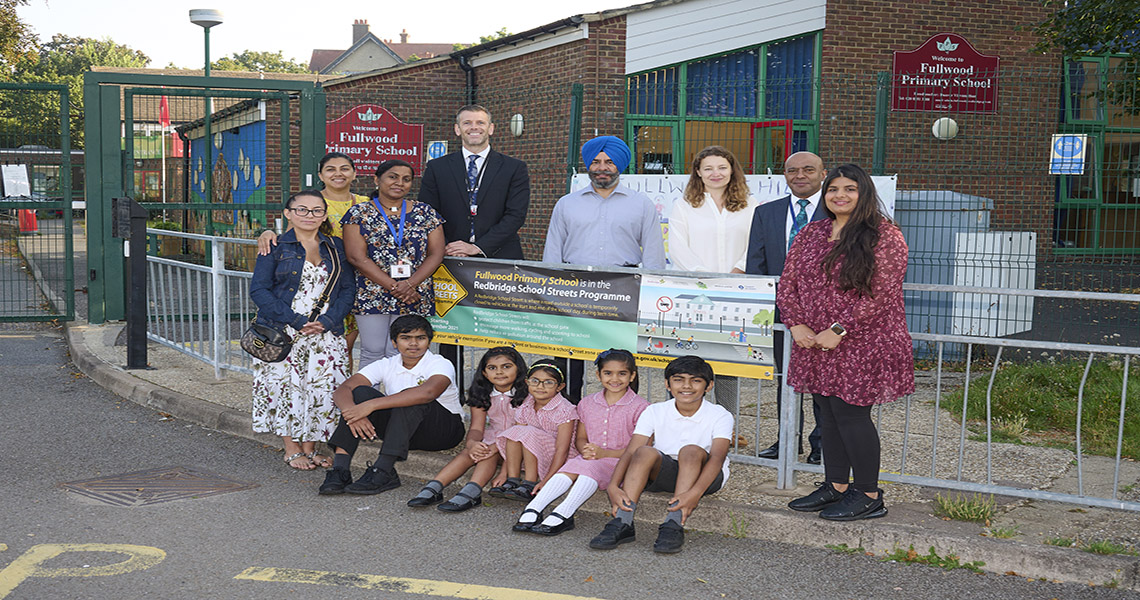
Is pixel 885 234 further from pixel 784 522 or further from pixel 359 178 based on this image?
pixel 359 178

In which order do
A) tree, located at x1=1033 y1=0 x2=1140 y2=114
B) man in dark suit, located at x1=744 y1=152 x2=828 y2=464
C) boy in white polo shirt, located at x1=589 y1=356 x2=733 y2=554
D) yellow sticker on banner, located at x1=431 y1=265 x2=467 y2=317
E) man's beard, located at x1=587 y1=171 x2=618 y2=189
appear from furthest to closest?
tree, located at x1=1033 y1=0 x2=1140 y2=114, yellow sticker on banner, located at x1=431 y1=265 x2=467 y2=317, man's beard, located at x1=587 y1=171 x2=618 y2=189, man in dark suit, located at x1=744 y1=152 x2=828 y2=464, boy in white polo shirt, located at x1=589 y1=356 x2=733 y2=554

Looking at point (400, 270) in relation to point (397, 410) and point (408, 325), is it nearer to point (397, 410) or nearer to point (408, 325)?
point (408, 325)

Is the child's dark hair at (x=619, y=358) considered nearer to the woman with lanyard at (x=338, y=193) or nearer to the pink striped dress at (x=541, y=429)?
the pink striped dress at (x=541, y=429)

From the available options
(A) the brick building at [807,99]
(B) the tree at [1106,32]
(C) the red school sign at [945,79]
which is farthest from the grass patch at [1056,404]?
(C) the red school sign at [945,79]

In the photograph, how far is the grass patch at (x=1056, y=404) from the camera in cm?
633

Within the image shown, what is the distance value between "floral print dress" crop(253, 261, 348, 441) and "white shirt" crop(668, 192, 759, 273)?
204 cm

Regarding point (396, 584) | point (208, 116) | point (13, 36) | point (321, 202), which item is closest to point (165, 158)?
point (208, 116)

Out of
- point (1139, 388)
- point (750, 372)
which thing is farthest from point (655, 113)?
point (750, 372)

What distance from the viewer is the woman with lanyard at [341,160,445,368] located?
5984mm

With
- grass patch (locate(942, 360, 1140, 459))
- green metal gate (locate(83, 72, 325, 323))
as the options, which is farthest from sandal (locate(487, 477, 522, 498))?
green metal gate (locate(83, 72, 325, 323))

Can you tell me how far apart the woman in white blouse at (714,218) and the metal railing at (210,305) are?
320 cm

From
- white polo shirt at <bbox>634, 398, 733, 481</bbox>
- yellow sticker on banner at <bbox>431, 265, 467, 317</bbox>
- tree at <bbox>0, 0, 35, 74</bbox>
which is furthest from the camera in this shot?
tree at <bbox>0, 0, 35, 74</bbox>

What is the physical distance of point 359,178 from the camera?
611 inches

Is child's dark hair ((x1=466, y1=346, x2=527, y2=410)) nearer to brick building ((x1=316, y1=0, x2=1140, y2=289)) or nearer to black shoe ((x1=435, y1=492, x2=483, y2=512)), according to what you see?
black shoe ((x1=435, y1=492, x2=483, y2=512))
